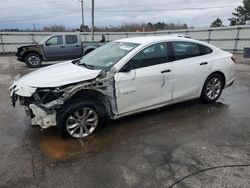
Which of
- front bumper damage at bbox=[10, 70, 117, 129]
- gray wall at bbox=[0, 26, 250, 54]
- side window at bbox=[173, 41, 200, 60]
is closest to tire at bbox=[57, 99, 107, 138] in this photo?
front bumper damage at bbox=[10, 70, 117, 129]

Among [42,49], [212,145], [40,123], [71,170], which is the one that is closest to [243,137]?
[212,145]

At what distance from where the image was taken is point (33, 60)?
1338 cm

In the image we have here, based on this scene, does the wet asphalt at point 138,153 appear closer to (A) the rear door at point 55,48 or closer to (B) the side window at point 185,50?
(B) the side window at point 185,50

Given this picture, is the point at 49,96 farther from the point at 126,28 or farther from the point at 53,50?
the point at 126,28

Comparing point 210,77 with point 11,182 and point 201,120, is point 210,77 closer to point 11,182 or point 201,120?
point 201,120

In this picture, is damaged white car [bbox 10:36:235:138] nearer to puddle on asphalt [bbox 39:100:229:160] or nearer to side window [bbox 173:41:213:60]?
side window [bbox 173:41:213:60]

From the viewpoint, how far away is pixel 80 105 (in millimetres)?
3965

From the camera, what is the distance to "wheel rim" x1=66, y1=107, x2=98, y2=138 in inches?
158

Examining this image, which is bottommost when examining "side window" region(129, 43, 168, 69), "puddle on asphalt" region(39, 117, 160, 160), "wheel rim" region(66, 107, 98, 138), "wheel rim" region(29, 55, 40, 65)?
"wheel rim" region(29, 55, 40, 65)

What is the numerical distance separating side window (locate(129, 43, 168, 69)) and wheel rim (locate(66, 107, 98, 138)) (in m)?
1.15

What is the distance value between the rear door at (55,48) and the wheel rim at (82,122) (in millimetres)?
10429

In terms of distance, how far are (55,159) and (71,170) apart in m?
0.40

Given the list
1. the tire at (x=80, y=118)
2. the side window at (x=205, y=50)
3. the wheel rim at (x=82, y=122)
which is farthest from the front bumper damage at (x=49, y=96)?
the side window at (x=205, y=50)

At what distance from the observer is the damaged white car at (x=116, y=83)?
3.88m
